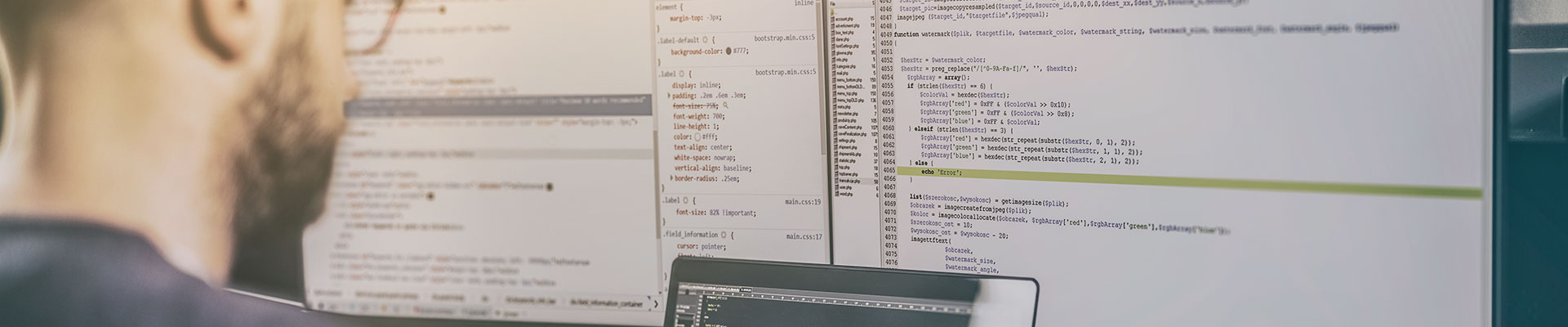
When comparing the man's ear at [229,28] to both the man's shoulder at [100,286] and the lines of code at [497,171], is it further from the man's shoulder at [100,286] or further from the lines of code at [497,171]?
the man's shoulder at [100,286]

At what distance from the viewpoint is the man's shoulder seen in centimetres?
134

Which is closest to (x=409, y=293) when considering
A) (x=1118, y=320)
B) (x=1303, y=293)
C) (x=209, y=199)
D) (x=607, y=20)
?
(x=209, y=199)

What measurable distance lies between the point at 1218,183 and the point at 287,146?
1.12m

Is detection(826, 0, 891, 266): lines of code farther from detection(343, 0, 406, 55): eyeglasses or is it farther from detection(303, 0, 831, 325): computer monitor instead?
detection(343, 0, 406, 55): eyeglasses

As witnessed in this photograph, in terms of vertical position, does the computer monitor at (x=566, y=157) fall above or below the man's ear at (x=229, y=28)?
below

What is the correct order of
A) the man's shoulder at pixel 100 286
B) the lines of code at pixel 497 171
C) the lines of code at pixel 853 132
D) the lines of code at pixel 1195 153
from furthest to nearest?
1. the man's shoulder at pixel 100 286
2. the lines of code at pixel 497 171
3. the lines of code at pixel 853 132
4. the lines of code at pixel 1195 153

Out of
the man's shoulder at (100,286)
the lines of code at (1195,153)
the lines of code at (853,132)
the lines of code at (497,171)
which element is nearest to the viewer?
the lines of code at (1195,153)

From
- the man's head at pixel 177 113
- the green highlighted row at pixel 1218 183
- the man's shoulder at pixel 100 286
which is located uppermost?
the man's head at pixel 177 113

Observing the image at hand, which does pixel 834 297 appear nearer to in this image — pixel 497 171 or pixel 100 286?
pixel 497 171

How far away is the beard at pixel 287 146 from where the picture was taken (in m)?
1.25

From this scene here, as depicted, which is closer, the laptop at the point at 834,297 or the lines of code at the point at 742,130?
the laptop at the point at 834,297

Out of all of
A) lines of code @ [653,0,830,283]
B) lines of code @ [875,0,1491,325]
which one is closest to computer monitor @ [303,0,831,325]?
lines of code @ [653,0,830,283]

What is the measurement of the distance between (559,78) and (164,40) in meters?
0.58

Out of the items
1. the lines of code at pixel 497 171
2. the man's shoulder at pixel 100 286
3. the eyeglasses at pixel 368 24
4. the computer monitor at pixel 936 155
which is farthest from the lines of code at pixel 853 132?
the man's shoulder at pixel 100 286
